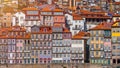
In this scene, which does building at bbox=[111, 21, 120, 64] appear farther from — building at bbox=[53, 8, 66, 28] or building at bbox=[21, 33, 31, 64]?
building at bbox=[53, 8, 66, 28]

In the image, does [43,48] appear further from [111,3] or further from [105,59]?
[111,3]

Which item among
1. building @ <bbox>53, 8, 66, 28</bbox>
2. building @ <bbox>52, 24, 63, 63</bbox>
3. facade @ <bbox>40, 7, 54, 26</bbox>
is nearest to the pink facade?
building @ <bbox>53, 8, 66, 28</bbox>

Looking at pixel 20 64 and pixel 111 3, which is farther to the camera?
pixel 111 3

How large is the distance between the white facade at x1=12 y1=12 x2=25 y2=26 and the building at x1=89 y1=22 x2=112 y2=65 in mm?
13354

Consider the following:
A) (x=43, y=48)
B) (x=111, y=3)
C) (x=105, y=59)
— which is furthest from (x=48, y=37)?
(x=111, y=3)

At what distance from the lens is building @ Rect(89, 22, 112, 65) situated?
220 feet

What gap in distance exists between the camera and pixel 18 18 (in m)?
79.9

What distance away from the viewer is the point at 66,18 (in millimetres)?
78188

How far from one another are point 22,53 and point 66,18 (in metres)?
12.0

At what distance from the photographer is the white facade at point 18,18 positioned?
78.8m

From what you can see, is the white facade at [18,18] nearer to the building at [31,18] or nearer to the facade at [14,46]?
the building at [31,18]

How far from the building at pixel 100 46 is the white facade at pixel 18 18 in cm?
1335

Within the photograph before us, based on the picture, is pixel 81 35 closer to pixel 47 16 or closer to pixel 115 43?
pixel 115 43

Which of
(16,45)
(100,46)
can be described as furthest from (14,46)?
(100,46)
